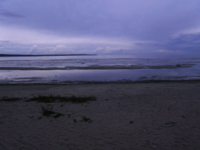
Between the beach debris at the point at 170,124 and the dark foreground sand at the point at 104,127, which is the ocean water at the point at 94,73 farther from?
the beach debris at the point at 170,124

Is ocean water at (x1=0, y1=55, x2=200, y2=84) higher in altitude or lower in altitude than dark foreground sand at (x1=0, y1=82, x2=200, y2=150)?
higher

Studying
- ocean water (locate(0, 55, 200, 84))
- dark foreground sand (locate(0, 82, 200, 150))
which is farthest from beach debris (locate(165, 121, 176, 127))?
ocean water (locate(0, 55, 200, 84))

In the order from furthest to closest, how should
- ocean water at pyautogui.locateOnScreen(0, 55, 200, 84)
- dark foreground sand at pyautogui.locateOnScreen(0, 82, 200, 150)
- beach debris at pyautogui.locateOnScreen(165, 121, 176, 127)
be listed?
1. ocean water at pyautogui.locateOnScreen(0, 55, 200, 84)
2. beach debris at pyautogui.locateOnScreen(165, 121, 176, 127)
3. dark foreground sand at pyautogui.locateOnScreen(0, 82, 200, 150)

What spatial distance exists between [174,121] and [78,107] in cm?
473

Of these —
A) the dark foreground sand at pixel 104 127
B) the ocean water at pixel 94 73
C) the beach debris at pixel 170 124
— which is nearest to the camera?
the dark foreground sand at pixel 104 127

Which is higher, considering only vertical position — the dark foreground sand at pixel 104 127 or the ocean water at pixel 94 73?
the ocean water at pixel 94 73

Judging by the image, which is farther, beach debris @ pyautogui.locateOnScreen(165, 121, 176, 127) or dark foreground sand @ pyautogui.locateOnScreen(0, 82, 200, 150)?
beach debris @ pyautogui.locateOnScreen(165, 121, 176, 127)

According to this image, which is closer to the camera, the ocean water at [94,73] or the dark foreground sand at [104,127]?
the dark foreground sand at [104,127]

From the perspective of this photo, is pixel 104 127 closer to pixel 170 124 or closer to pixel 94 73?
pixel 170 124

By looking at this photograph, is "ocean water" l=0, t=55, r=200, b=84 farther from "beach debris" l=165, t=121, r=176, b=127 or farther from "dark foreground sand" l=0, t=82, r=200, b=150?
"beach debris" l=165, t=121, r=176, b=127

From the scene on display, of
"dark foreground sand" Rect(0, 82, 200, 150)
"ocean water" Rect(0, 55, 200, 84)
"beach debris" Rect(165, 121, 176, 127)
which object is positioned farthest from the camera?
"ocean water" Rect(0, 55, 200, 84)

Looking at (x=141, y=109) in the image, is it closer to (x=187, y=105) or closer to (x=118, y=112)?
(x=118, y=112)

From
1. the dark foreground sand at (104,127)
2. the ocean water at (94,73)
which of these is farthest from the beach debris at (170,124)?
the ocean water at (94,73)

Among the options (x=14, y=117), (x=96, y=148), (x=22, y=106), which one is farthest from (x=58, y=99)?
(x=96, y=148)
